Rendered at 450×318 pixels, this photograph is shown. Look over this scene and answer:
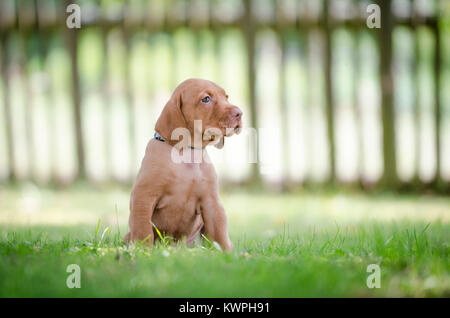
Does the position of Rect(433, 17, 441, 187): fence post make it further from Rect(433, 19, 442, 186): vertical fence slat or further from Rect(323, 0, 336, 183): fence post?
Rect(323, 0, 336, 183): fence post

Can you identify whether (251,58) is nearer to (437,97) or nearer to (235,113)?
(437,97)

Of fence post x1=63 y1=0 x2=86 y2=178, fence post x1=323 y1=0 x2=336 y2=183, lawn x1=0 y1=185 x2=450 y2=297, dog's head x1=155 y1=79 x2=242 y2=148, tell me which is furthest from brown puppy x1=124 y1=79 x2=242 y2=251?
fence post x1=63 y1=0 x2=86 y2=178

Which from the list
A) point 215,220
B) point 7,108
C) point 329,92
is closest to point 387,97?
point 329,92

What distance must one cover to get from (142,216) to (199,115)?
2.39 feet

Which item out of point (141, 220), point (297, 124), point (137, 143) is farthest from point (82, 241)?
point (297, 124)

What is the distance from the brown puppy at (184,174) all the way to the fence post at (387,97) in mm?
4106

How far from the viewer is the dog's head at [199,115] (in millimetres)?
3029

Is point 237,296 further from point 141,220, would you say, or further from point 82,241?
point 82,241

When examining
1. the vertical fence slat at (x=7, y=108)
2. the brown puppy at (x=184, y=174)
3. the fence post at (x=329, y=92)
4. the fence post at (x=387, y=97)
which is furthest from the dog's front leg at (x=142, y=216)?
the vertical fence slat at (x=7, y=108)

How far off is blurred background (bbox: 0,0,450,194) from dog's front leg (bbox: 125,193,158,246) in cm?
373

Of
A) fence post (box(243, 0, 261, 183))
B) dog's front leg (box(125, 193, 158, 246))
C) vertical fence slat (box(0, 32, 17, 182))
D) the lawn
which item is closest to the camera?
the lawn

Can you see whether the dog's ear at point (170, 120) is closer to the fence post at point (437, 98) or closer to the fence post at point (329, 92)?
the fence post at point (329, 92)

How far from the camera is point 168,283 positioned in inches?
87.7

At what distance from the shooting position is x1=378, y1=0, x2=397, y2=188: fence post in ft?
21.5
